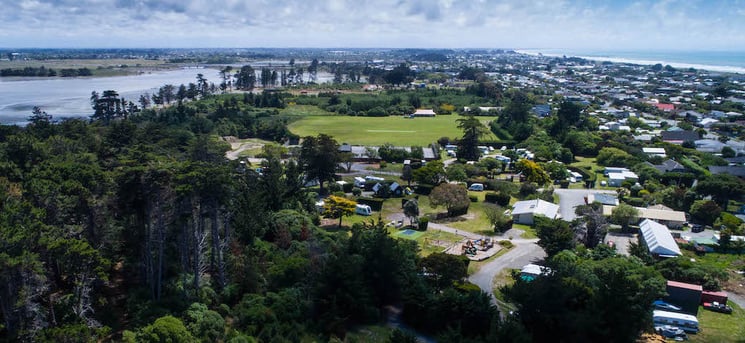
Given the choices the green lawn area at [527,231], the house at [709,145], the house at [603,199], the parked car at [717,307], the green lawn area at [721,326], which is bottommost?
the green lawn area at [721,326]

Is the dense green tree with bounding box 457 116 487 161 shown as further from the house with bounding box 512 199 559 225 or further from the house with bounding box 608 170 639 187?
the house with bounding box 512 199 559 225

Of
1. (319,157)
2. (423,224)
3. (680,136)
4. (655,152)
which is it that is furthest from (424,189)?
(680,136)

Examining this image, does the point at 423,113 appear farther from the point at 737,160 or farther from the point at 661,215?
the point at 661,215

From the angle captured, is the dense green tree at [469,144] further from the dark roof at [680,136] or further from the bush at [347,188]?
the dark roof at [680,136]

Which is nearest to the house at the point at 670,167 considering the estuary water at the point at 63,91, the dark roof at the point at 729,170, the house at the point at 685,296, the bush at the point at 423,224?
the dark roof at the point at 729,170

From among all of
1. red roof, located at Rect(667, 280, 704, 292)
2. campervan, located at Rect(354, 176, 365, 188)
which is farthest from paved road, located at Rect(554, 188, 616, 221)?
campervan, located at Rect(354, 176, 365, 188)

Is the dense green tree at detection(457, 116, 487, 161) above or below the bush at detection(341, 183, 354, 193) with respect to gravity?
above

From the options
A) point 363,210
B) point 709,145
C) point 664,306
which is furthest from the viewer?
point 709,145
